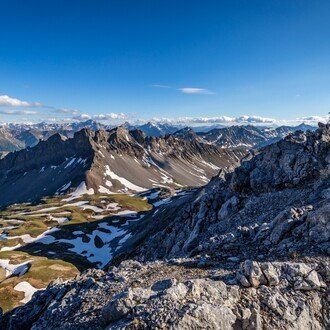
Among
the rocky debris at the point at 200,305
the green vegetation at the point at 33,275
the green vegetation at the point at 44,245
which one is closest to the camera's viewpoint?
the rocky debris at the point at 200,305

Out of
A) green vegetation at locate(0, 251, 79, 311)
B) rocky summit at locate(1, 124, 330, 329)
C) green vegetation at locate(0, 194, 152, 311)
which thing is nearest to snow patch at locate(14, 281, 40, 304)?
green vegetation at locate(0, 251, 79, 311)

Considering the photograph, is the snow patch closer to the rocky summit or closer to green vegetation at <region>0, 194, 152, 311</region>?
green vegetation at <region>0, 194, 152, 311</region>

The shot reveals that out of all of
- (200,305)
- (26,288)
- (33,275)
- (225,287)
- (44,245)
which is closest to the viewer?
(200,305)

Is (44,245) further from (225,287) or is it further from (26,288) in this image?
(225,287)

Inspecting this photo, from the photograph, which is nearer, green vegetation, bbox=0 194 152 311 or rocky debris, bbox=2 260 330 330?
rocky debris, bbox=2 260 330 330

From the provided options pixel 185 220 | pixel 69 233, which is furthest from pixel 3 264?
pixel 185 220

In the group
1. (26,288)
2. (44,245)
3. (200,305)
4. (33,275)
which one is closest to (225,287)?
(200,305)

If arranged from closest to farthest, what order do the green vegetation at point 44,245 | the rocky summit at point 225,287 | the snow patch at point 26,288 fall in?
the rocky summit at point 225,287 < the snow patch at point 26,288 < the green vegetation at point 44,245

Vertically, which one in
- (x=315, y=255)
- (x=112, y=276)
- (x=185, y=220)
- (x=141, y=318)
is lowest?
(x=185, y=220)

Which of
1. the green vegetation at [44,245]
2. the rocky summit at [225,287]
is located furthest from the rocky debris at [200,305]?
the green vegetation at [44,245]

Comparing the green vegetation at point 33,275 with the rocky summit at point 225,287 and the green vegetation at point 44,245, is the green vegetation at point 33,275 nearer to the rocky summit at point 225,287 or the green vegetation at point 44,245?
the green vegetation at point 44,245

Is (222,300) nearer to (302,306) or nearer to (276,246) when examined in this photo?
(302,306)
